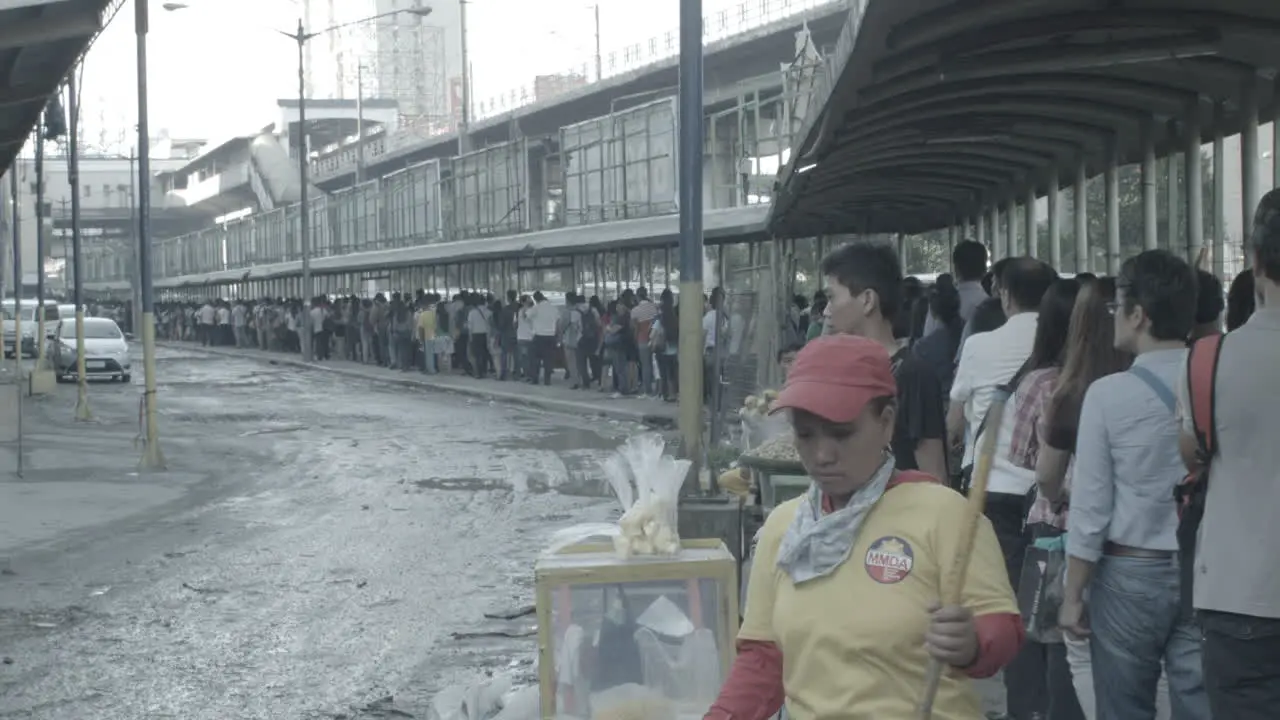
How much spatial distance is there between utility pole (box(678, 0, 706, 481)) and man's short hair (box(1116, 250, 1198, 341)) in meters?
5.75

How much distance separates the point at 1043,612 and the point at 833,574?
2431 millimetres

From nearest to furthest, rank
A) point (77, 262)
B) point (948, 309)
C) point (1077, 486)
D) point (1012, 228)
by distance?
point (1077, 486), point (948, 309), point (1012, 228), point (77, 262)

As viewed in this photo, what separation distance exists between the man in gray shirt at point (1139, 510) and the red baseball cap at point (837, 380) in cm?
194

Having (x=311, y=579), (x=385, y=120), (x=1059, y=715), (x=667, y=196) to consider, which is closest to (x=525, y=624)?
(x=311, y=579)

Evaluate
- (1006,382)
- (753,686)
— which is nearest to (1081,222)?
(1006,382)

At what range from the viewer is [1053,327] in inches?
242

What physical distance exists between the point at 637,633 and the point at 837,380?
260cm

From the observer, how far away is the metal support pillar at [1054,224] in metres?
15.3

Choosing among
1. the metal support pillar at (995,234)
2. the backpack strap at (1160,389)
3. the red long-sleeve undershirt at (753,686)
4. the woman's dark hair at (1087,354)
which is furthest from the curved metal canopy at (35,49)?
the metal support pillar at (995,234)

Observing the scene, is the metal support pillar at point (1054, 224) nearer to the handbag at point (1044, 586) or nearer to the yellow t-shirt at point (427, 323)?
the handbag at point (1044, 586)

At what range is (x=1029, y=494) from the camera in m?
6.50

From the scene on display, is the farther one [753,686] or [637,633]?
[637,633]

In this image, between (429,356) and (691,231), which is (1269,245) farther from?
(429,356)

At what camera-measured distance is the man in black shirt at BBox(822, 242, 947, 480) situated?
232 inches
